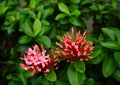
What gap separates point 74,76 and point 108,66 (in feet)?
0.72

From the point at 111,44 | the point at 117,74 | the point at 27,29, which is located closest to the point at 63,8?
the point at 27,29

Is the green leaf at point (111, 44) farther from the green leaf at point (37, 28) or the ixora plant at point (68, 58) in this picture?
the green leaf at point (37, 28)

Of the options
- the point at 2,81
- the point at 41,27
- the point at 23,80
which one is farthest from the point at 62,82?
the point at 2,81

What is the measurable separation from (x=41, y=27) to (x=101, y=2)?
2.80ft

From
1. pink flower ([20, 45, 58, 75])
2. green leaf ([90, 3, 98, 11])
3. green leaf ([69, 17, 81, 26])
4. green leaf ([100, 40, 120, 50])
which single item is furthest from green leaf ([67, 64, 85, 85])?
green leaf ([90, 3, 98, 11])

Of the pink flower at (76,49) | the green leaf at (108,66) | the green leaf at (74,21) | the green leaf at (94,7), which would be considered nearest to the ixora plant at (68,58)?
the pink flower at (76,49)

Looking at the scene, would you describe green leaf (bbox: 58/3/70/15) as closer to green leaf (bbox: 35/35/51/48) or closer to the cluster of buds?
green leaf (bbox: 35/35/51/48)

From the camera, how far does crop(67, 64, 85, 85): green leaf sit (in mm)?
1609

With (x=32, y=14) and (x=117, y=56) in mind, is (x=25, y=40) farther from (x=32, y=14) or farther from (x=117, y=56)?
(x=117, y=56)

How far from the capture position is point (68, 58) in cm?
162

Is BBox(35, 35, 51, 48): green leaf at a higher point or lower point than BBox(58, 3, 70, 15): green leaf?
lower

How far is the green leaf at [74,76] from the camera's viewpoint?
1.61 meters

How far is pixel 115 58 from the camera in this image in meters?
1.59

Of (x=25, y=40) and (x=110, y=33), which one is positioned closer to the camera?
(x=110, y=33)
